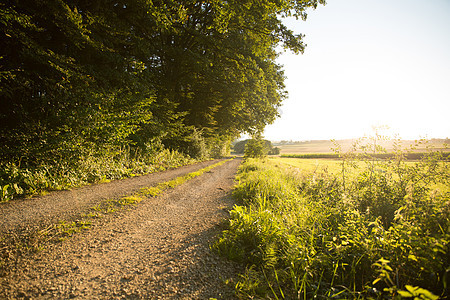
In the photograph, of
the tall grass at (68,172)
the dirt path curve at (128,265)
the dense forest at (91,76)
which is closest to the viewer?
the dirt path curve at (128,265)

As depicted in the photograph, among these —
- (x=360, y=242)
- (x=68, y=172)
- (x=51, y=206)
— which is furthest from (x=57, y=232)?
(x=360, y=242)

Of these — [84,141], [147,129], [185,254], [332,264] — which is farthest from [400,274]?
[147,129]

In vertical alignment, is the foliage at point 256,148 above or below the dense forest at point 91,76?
below

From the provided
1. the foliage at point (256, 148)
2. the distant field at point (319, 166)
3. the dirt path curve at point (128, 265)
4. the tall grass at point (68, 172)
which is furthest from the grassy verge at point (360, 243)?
the foliage at point (256, 148)

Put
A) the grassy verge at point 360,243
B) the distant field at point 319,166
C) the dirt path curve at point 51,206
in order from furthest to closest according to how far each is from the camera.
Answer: the distant field at point 319,166, the dirt path curve at point 51,206, the grassy verge at point 360,243

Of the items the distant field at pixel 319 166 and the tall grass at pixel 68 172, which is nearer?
the tall grass at pixel 68 172

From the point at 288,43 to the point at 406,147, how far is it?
10100mm

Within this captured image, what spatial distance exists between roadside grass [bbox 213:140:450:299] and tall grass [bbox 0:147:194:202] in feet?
17.0

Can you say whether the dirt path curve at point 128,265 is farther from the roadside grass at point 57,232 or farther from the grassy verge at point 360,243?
the grassy verge at point 360,243

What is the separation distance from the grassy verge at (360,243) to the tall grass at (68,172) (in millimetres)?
5195

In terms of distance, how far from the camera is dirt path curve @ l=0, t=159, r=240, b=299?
1801 millimetres

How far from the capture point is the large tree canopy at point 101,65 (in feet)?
18.1

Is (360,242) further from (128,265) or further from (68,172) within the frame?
(68,172)

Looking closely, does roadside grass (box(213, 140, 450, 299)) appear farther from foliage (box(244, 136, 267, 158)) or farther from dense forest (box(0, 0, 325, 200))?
foliage (box(244, 136, 267, 158))
